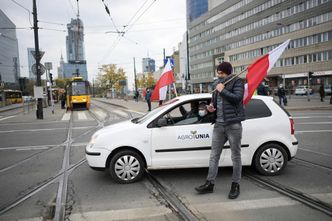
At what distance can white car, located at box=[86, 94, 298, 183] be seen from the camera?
17.4 feet

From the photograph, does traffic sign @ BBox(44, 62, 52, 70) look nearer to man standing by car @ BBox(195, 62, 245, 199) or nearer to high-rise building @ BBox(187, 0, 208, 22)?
man standing by car @ BBox(195, 62, 245, 199)

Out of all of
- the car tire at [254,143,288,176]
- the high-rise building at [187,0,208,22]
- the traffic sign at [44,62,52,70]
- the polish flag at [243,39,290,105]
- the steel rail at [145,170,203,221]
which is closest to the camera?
the steel rail at [145,170,203,221]

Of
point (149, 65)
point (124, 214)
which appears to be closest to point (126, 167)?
point (124, 214)

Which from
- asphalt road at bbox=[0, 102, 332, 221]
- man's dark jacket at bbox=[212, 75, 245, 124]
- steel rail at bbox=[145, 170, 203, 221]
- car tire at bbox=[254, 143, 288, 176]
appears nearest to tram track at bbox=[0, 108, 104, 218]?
asphalt road at bbox=[0, 102, 332, 221]

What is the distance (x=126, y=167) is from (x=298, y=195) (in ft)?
9.44

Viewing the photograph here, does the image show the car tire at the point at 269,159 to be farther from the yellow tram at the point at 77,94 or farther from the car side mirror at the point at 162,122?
the yellow tram at the point at 77,94

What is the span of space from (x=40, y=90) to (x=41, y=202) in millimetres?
15780

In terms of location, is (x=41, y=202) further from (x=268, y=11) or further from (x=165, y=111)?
(x=268, y=11)

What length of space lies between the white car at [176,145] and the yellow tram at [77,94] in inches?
885

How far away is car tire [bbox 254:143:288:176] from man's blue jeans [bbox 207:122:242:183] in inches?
47.4

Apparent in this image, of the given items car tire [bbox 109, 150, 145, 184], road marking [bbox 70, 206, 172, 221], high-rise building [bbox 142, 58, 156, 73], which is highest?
high-rise building [bbox 142, 58, 156, 73]

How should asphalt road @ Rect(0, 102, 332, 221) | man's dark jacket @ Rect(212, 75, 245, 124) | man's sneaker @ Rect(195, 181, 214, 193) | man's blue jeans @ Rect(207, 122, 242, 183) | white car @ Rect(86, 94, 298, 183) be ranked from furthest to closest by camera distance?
white car @ Rect(86, 94, 298, 183)
man's sneaker @ Rect(195, 181, 214, 193)
man's blue jeans @ Rect(207, 122, 242, 183)
man's dark jacket @ Rect(212, 75, 245, 124)
asphalt road @ Rect(0, 102, 332, 221)

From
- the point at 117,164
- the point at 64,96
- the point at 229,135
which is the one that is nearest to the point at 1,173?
the point at 117,164

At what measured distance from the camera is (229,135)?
4406 mm
